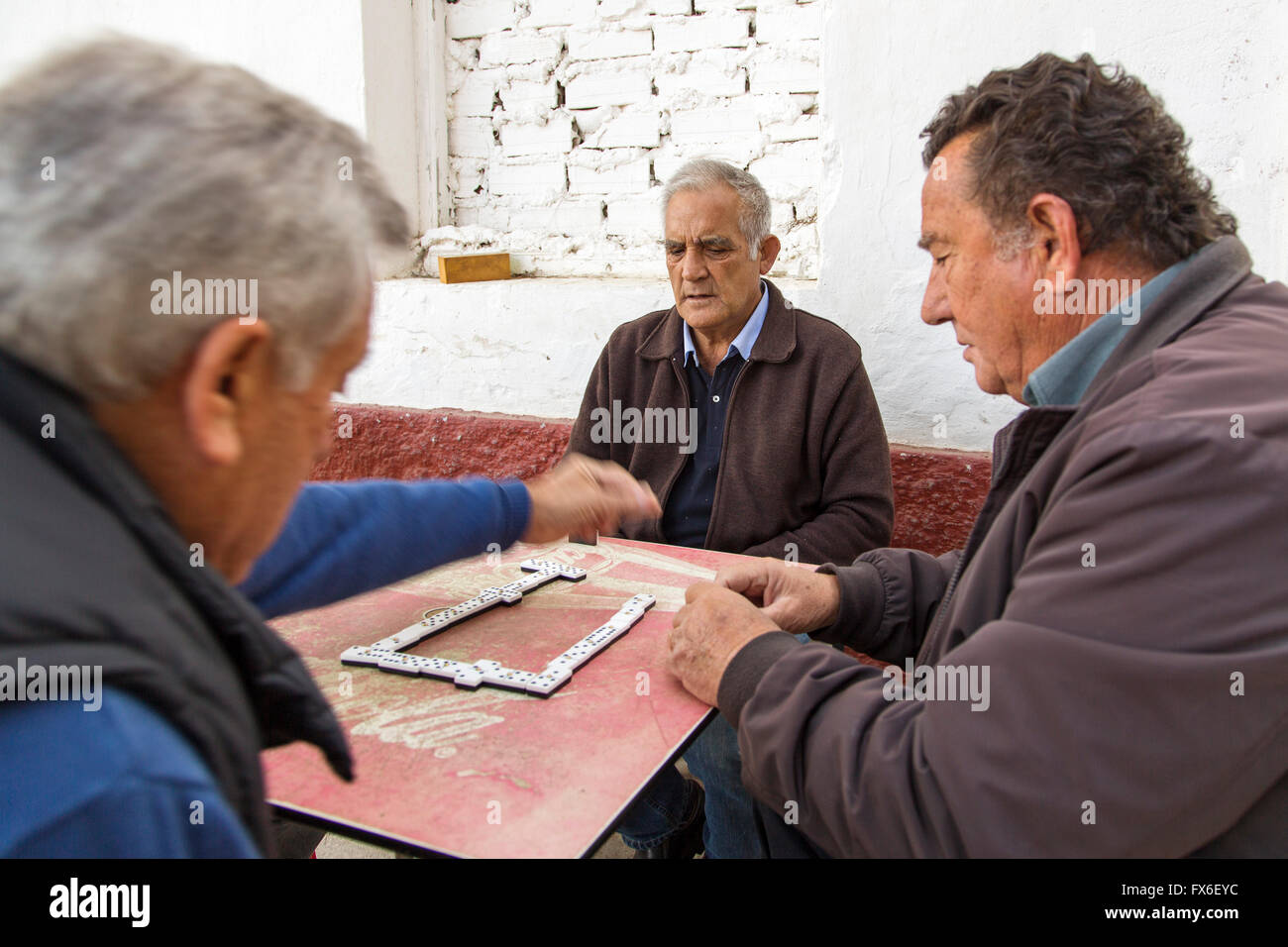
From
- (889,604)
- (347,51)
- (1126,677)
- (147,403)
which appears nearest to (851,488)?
(889,604)

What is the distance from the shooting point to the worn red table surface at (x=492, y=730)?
45.1 inches

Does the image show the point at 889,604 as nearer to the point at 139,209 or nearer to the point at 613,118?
the point at 139,209

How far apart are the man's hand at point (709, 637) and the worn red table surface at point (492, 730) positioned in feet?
0.12

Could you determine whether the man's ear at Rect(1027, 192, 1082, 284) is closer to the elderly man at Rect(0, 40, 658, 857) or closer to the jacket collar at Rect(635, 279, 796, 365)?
the elderly man at Rect(0, 40, 658, 857)

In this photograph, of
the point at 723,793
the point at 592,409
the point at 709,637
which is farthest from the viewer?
the point at 592,409

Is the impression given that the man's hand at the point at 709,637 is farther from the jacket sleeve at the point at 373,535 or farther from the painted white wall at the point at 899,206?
the painted white wall at the point at 899,206

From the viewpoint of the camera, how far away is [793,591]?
189cm

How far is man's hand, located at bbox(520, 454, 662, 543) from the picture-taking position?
6.14ft

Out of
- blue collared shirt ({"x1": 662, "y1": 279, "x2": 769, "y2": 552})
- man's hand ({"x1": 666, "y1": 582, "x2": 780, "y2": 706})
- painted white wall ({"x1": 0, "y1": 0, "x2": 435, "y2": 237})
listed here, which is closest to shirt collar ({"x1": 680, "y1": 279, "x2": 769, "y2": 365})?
blue collared shirt ({"x1": 662, "y1": 279, "x2": 769, "y2": 552})

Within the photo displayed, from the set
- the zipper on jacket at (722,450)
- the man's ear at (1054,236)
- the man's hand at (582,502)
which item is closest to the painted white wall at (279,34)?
the zipper on jacket at (722,450)

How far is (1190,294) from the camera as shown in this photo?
137 cm

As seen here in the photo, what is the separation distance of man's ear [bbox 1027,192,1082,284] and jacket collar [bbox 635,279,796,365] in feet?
→ 4.42

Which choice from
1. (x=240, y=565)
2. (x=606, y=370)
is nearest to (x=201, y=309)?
(x=240, y=565)

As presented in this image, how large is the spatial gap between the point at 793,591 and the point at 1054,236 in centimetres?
84
